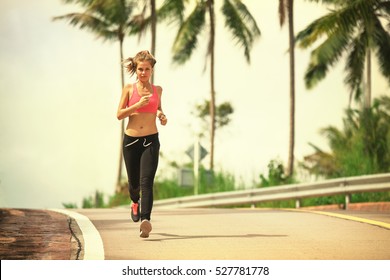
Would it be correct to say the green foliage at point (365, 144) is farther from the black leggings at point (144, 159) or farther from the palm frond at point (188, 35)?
the palm frond at point (188, 35)

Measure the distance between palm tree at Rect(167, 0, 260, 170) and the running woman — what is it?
68.5 ft

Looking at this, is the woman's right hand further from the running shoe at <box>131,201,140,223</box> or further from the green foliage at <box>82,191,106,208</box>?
the green foliage at <box>82,191,106,208</box>

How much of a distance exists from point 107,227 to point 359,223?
104 inches

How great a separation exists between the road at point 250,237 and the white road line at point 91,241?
69mm

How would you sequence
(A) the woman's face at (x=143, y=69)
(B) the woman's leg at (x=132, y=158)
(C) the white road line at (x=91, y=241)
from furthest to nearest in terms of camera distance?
(B) the woman's leg at (x=132, y=158), (A) the woman's face at (x=143, y=69), (C) the white road line at (x=91, y=241)

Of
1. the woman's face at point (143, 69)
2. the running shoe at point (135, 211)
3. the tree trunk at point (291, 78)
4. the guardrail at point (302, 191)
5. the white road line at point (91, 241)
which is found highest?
the tree trunk at point (291, 78)

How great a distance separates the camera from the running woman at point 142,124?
21.9 feet

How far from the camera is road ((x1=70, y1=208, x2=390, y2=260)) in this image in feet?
21.4

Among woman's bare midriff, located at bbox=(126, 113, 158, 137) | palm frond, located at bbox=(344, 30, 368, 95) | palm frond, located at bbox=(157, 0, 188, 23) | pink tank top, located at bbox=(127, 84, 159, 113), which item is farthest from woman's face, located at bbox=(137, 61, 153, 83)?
palm frond, located at bbox=(157, 0, 188, 23)

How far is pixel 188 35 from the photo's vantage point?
3142cm

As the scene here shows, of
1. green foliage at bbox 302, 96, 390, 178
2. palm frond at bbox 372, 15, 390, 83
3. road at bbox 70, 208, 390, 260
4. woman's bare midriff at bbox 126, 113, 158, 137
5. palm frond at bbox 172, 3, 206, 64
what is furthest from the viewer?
palm frond at bbox 172, 3, 206, 64

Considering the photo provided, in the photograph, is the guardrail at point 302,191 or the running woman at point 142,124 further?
the guardrail at point 302,191

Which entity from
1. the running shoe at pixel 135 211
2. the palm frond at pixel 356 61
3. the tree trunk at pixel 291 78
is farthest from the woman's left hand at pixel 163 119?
the palm frond at pixel 356 61
